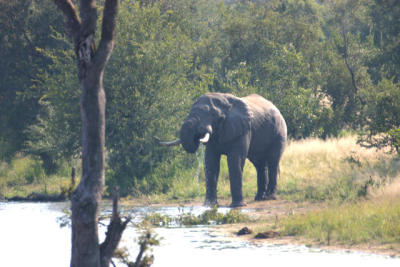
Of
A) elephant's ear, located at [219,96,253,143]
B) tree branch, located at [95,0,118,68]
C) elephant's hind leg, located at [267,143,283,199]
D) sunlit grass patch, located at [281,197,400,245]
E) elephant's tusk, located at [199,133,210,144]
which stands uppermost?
tree branch, located at [95,0,118,68]

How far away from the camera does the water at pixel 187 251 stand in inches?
503

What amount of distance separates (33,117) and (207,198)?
17.1 metres

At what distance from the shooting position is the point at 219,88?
38719mm

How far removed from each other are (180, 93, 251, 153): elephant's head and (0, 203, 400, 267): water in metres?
2.64

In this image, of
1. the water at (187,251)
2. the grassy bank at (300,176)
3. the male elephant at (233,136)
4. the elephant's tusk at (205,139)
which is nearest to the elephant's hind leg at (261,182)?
the male elephant at (233,136)

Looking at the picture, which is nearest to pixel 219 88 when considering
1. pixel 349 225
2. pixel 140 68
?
pixel 140 68

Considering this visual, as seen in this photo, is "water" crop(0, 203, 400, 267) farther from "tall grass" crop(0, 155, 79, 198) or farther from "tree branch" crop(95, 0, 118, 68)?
"tall grass" crop(0, 155, 79, 198)

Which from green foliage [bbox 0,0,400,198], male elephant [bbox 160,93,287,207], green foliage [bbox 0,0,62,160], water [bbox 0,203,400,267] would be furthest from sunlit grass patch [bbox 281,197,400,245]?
green foliage [bbox 0,0,62,160]

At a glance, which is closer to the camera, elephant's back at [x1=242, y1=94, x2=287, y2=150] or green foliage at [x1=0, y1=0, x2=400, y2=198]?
elephant's back at [x1=242, y1=94, x2=287, y2=150]

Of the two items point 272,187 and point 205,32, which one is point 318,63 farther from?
point 272,187

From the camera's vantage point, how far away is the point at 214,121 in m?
20.6

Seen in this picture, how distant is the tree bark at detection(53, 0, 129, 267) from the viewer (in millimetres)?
10344

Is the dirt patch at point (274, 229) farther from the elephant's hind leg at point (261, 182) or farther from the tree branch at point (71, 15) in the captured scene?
the tree branch at point (71, 15)

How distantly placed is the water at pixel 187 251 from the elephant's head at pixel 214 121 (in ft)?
8.65
